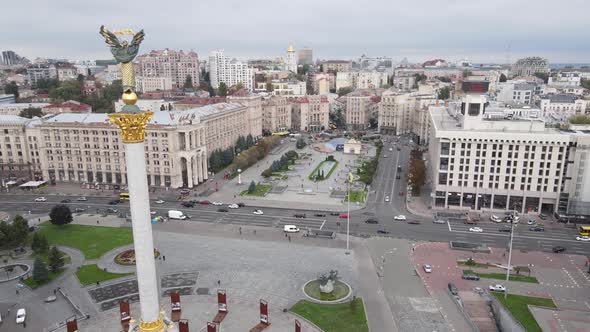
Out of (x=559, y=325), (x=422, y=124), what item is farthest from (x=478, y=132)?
(x=422, y=124)

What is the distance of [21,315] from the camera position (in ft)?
166

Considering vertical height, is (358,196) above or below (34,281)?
above

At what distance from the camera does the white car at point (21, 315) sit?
49787 mm

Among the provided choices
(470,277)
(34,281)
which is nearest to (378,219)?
(470,277)

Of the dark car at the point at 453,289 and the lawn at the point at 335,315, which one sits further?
the dark car at the point at 453,289

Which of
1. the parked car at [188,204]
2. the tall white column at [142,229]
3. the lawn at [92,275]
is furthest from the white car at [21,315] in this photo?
the parked car at [188,204]

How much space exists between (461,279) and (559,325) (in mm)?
13662

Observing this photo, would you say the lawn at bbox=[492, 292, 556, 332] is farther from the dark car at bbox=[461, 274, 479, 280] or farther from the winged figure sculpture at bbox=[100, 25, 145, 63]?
the winged figure sculpture at bbox=[100, 25, 145, 63]

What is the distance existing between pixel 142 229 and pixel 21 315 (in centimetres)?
2816

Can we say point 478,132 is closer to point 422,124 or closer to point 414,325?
point 414,325

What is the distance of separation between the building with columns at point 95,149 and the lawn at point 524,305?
75.1 meters

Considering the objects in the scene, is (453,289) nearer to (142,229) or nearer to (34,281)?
(142,229)

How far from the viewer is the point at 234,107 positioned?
146m

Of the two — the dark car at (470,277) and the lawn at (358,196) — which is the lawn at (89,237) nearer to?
the lawn at (358,196)
